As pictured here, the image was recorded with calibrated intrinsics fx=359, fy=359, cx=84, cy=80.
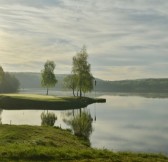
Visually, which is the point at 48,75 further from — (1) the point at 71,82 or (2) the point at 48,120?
(2) the point at 48,120

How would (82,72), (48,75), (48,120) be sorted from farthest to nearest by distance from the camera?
(48,75)
(82,72)
(48,120)

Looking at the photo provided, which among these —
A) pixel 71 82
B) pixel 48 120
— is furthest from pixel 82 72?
pixel 48 120

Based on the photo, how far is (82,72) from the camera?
454 feet

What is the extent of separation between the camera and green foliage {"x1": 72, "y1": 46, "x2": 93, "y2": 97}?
136m

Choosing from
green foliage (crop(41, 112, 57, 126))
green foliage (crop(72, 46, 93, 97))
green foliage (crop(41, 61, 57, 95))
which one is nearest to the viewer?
green foliage (crop(41, 112, 57, 126))

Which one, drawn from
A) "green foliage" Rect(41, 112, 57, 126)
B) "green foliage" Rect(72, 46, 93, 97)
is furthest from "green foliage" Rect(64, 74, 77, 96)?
"green foliage" Rect(41, 112, 57, 126)

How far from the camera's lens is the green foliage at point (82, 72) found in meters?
136

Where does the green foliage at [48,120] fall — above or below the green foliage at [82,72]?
below

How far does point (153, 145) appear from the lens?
46.8m

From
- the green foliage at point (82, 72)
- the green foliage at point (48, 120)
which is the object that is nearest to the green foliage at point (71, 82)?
the green foliage at point (82, 72)

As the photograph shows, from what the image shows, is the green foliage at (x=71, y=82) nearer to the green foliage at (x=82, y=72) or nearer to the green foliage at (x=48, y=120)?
the green foliage at (x=82, y=72)

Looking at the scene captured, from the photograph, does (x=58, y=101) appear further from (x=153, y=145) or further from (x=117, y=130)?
(x=153, y=145)

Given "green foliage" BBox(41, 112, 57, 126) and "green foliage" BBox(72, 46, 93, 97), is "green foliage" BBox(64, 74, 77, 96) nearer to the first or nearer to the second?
"green foliage" BBox(72, 46, 93, 97)

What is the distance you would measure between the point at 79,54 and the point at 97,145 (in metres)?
97.7
